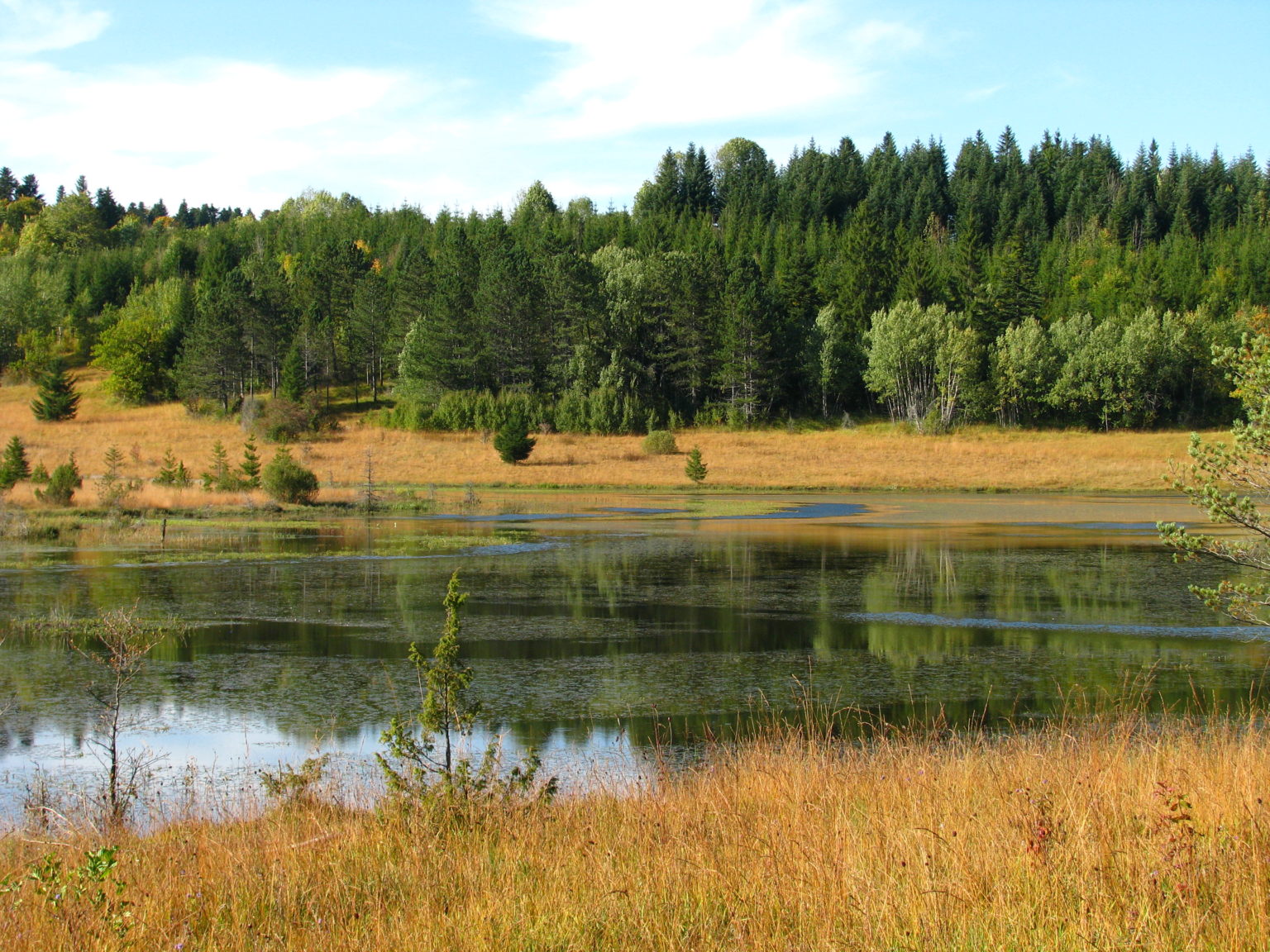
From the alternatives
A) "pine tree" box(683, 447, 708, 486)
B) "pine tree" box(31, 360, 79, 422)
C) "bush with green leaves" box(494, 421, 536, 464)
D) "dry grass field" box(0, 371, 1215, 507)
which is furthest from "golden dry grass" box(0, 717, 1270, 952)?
"pine tree" box(31, 360, 79, 422)

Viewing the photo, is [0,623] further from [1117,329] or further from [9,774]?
[1117,329]

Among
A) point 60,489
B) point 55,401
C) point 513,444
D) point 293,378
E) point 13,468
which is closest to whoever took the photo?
point 60,489

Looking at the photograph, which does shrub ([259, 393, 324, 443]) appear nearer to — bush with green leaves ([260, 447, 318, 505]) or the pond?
bush with green leaves ([260, 447, 318, 505])

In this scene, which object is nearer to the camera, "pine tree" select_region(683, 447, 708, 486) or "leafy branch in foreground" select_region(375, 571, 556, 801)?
"leafy branch in foreground" select_region(375, 571, 556, 801)

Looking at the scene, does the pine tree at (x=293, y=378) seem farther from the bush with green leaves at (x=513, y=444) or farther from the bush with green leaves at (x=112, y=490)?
the bush with green leaves at (x=112, y=490)

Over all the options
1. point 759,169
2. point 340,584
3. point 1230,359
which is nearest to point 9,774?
point 1230,359

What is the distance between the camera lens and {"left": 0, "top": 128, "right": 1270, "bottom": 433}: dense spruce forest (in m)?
90.1

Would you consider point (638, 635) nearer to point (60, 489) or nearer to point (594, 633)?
point (594, 633)

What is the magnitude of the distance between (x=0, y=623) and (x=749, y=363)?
73884 mm

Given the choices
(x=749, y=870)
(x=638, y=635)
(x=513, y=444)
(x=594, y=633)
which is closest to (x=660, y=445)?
(x=513, y=444)

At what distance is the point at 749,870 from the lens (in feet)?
20.8

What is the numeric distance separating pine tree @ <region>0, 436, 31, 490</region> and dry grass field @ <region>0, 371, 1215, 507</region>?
11.5 m

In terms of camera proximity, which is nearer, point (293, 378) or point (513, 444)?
point (513, 444)

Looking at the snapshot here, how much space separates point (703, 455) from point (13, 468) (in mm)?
43131
